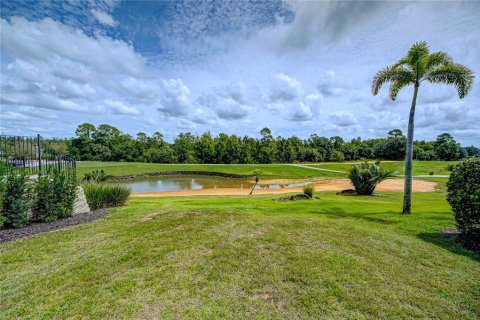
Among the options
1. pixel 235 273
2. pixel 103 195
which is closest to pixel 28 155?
pixel 103 195

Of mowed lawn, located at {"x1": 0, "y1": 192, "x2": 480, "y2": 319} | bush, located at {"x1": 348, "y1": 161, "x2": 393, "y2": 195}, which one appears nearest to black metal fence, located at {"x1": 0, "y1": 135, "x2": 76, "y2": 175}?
mowed lawn, located at {"x1": 0, "y1": 192, "x2": 480, "y2": 319}

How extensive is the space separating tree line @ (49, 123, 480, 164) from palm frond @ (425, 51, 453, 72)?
157 feet

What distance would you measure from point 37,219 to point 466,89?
15.1 metres

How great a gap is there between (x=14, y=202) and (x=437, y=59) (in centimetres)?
1429

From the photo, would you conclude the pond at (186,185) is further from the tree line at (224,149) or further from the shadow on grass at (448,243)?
the tree line at (224,149)

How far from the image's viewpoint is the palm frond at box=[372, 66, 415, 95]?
894 cm

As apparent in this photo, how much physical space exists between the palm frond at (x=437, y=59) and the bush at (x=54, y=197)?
525 inches

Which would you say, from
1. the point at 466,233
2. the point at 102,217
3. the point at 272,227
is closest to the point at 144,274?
the point at 272,227

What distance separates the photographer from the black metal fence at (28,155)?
22.5ft

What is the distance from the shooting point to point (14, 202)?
5.71 meters

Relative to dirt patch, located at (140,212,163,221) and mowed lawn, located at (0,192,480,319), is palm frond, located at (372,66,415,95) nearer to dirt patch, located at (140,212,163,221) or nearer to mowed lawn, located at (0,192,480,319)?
mowed lawn, located at (0,192,480,319)

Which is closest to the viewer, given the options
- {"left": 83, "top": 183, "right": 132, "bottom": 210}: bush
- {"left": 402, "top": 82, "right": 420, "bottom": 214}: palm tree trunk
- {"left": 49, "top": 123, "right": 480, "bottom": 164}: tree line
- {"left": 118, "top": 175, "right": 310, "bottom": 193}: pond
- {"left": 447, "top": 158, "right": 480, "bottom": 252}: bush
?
{"left": 447, "top": 158, "right": 480, "bottom": 252}: bush

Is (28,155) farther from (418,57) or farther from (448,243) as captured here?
(418,57)

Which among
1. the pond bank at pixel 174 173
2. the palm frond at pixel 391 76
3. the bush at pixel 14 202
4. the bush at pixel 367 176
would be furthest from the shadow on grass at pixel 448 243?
the pond bank at pixel 174 173
